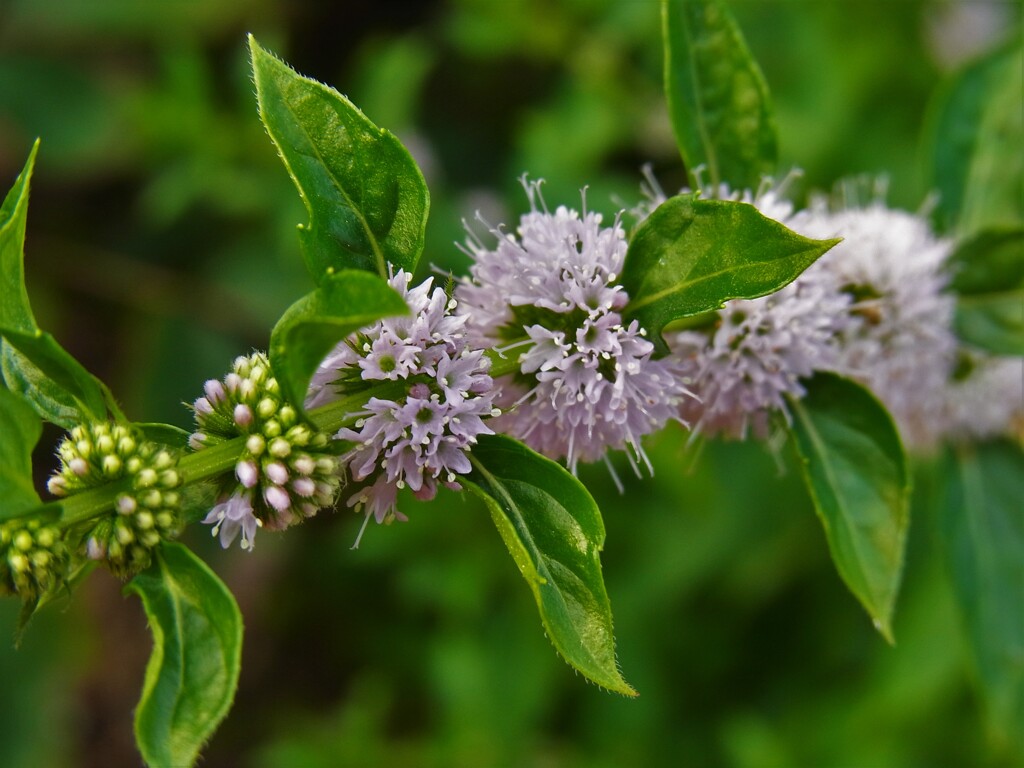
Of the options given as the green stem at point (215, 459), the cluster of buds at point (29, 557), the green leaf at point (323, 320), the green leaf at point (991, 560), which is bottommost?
the green leaf at point (991, 560)

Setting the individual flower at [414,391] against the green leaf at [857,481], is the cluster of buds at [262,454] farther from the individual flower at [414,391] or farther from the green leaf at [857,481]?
the green leaf at [857,481]

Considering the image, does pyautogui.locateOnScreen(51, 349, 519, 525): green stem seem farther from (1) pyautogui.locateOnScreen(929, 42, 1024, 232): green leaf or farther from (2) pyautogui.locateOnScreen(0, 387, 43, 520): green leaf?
(1) pyautogui.locateOnScreen(929, 42, 1024, 232): green leaf

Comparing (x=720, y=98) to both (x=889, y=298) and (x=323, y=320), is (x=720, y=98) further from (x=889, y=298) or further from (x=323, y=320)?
(x=323, y=320)

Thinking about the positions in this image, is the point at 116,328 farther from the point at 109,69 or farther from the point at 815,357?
the point at 815,357

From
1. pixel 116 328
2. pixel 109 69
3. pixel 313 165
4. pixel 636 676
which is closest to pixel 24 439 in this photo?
pixel 313 165

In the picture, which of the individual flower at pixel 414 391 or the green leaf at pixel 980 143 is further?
the green leaf at pixel 980 143

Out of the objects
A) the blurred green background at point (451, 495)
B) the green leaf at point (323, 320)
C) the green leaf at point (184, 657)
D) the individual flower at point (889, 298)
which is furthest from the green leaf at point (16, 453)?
the blurred green background at point (451, 495)
